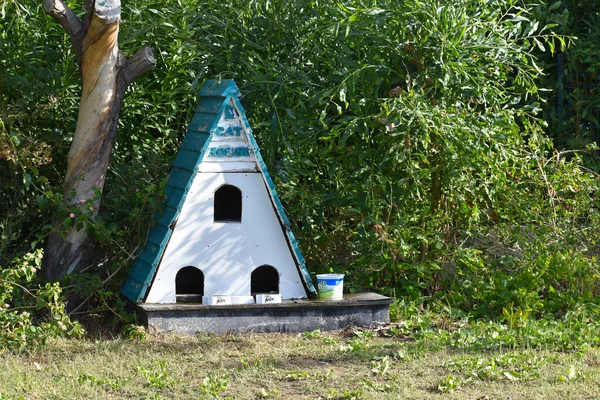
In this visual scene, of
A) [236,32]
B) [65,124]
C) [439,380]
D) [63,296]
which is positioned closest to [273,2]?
[236,32]

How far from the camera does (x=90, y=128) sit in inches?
240

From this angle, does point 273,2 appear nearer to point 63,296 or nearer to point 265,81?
point 265,81

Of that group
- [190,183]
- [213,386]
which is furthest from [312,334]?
[213,386]

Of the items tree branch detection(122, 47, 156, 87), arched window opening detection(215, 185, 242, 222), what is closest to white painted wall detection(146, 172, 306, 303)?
arched window opening detection(215, 185, 242, 222)

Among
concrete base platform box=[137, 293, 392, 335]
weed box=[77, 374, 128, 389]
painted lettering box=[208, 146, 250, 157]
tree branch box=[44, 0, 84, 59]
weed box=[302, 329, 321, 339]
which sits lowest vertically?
weed box=[77, 374, 128, 389]

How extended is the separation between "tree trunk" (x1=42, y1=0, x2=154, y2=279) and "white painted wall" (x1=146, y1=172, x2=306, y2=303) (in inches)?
25.6

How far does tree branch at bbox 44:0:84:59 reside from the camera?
19.2 ft

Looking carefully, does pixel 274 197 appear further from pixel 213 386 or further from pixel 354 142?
pixel 213 386

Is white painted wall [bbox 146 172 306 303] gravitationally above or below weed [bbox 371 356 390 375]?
above

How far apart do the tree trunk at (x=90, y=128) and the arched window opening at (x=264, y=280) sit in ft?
3.71

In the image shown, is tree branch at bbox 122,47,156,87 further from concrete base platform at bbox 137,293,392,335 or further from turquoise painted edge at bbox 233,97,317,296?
concrete base platform at bbox 137,293,392,335

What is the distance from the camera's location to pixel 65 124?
22.1 ft

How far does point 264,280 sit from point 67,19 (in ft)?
7.09

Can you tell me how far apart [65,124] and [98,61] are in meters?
0.88
